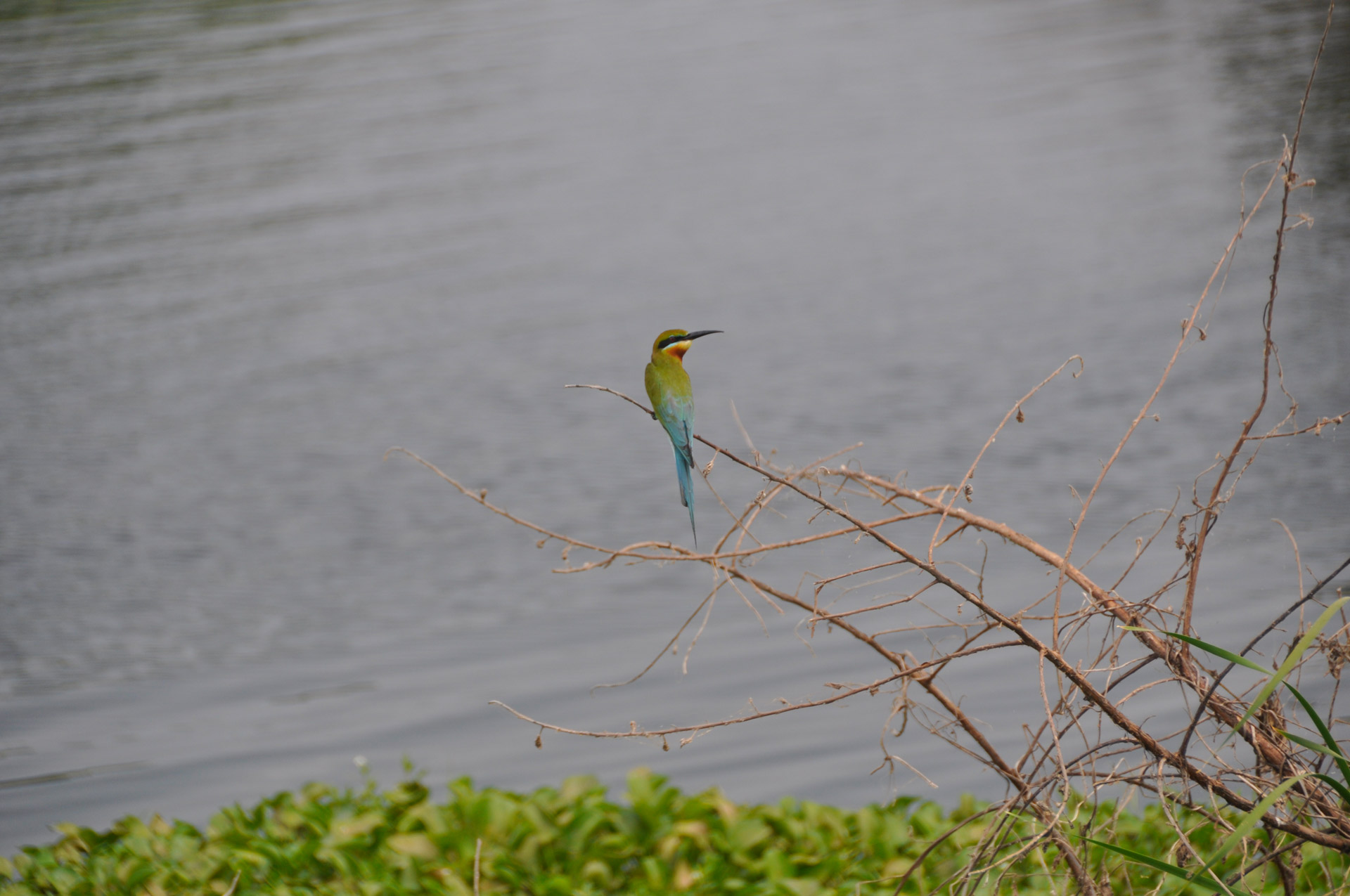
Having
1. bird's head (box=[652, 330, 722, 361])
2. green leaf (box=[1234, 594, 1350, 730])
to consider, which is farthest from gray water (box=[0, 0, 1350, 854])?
green leaf (box=[1234, 594, 1350, 730])

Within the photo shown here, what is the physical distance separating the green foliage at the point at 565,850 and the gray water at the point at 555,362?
0.81 m

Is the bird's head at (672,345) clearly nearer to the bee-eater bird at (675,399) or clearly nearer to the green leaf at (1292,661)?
the bee-eater bird at (675,399)

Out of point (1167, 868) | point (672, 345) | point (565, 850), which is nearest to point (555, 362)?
point (565, 850)

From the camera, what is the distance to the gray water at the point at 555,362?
518 cm

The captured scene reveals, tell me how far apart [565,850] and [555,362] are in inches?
209

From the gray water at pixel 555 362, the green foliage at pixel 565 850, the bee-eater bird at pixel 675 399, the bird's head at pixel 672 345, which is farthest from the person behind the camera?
the gray water at pixel 555 362

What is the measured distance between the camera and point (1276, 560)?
5730 mm

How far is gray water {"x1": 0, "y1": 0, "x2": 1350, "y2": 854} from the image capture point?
5.18 m

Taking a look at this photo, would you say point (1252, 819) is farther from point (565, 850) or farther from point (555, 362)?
point (555, 362)

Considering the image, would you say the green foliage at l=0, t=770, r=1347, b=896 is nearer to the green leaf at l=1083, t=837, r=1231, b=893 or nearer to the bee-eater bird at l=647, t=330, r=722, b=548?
the bee-eater bird at l=647, t=330, r=722, b=548

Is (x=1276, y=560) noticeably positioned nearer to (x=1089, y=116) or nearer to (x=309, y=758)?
(x=309, y=758)

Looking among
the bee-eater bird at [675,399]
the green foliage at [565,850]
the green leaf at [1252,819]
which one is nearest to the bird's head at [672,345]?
the bee-eater bird at [675,399]

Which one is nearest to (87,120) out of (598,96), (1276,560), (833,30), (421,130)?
(421,130)

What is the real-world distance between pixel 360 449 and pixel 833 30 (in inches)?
560
